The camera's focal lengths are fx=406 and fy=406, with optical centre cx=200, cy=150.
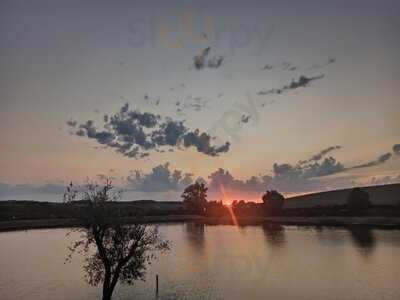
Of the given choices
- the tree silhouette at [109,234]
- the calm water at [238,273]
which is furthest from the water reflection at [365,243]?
the tree silhouette at [109,234]

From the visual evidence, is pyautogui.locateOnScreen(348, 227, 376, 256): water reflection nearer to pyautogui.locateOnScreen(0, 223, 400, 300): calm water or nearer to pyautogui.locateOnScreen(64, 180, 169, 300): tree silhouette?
pyautogui.locateOnScreen(0, 223, 400, 300): calm water

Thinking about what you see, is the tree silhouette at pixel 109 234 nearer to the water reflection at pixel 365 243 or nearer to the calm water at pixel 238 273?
the calm water at pixel 238 273

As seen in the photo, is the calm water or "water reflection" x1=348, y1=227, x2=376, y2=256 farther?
"water reflection" x1=348, y1=227, x2=376, y2=256

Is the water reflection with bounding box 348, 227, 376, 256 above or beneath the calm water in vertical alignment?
above

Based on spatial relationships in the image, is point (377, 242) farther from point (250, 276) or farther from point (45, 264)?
point (45, 264)

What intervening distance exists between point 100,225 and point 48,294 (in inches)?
773

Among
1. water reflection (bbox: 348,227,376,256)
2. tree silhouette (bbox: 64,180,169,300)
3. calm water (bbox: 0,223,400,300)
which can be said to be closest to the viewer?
tree silhouette (bbox: 64,180,169,300)

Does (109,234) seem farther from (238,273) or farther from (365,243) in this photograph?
(365,243)

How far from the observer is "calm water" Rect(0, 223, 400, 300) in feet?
183

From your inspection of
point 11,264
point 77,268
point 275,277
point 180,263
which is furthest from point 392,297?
point 11,264

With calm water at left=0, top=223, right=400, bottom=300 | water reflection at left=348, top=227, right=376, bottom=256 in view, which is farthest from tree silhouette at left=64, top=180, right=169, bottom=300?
water reflection at left=348, top=227, right=376, bottom=256

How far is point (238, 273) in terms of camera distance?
7150 cm

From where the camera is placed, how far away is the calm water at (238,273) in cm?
5591

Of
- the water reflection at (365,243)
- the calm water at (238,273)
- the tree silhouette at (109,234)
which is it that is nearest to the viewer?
the tree silhouette at (109,234)
